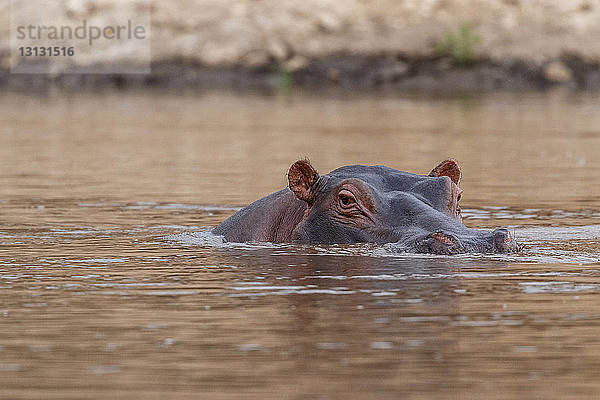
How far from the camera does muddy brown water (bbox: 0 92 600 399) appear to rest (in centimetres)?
589

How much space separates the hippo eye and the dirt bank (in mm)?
33579

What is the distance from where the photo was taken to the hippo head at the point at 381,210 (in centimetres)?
912

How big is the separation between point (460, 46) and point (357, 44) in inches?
141

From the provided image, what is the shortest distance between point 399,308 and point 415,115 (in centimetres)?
2270

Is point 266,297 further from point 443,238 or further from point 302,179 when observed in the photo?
point 302,179

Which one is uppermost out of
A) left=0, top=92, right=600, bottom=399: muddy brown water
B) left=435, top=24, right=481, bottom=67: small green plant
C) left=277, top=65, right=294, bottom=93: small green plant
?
left=435, top=24, right=481, bottom=67: small green plant

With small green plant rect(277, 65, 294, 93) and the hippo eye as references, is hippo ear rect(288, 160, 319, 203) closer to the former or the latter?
the hippo eye

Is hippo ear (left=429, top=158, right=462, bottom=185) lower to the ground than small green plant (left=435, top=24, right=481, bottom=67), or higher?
lower

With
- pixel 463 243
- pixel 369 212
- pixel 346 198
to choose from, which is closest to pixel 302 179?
pixel 346 198

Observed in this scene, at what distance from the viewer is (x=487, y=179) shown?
16656 millimetres

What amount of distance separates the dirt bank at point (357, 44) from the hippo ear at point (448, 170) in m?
32.5

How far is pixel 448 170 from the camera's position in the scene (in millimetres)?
10617

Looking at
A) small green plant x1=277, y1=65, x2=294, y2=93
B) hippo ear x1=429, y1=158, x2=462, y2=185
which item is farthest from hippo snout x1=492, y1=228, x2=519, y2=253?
small green plant x1=277, y1=65, x2=294, y2=93

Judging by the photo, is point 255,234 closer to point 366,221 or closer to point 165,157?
point 366,221
